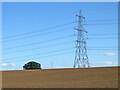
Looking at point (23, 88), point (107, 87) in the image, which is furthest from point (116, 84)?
point (23, 88)

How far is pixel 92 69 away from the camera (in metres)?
35.7

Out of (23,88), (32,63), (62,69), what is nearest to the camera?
(23,88)

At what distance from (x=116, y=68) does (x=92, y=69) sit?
3710 mm

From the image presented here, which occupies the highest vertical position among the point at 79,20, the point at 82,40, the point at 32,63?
the point at 79,20

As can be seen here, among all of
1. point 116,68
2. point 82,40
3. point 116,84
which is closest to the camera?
point 116,84

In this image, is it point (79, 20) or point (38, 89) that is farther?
point (79, 20)

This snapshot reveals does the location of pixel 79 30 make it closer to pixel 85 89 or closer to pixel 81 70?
pixel 81 70

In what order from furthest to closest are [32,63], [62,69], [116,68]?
[32,63] → [62,69] → [116,68]

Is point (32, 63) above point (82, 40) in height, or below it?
below

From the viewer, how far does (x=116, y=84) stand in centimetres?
2270

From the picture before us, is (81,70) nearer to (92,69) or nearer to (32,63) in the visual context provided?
(92,69)

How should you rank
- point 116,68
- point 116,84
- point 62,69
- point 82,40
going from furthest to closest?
point 82,40, point 62,69, point 116,68, point 116,84

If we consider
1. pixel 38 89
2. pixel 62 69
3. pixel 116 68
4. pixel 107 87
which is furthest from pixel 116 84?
pixel 62 69

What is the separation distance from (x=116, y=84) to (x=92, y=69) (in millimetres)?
12965
